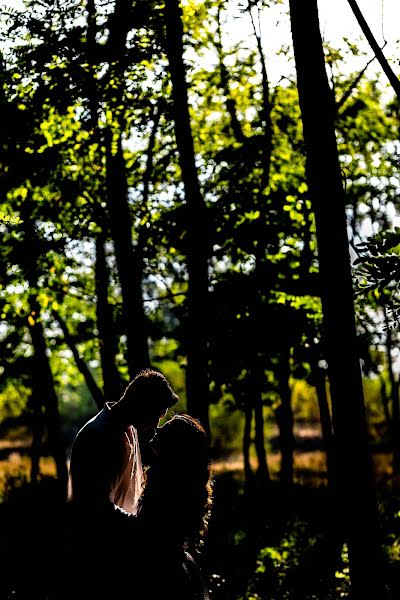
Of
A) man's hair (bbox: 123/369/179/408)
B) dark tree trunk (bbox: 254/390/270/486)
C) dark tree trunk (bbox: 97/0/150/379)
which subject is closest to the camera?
man's hair (bbox: 123/369/179/408)

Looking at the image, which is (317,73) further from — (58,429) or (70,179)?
(58,429)

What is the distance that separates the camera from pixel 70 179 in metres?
12.5

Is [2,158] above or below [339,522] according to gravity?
above

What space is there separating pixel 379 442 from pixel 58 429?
2739cm

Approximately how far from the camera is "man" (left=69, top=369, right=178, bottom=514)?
11.1 ft

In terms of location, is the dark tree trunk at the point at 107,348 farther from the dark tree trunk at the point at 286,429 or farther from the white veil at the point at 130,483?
the white veil at the point at 130,483

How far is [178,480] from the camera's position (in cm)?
244

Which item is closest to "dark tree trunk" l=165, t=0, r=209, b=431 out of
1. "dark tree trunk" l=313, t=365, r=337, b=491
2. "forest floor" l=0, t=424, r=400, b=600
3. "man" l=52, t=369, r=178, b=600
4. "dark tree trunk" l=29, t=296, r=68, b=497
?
"forest floor" l=0, t=424, r=400, b=600

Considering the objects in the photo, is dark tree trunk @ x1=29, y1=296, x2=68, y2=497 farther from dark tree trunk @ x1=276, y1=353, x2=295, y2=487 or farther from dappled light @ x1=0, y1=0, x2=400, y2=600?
dark tree trunk @ x1=276, y1=353, x2=295, y2=487

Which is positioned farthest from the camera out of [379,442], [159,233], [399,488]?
[379,442]

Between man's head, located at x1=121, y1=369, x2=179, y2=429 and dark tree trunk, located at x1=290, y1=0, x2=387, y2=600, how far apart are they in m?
2.45

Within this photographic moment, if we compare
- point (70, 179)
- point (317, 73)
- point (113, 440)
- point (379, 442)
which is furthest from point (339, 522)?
point (379, 442)

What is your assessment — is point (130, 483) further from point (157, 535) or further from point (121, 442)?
point (157, 535)

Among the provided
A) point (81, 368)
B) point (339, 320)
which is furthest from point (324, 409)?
point (339, 320)
